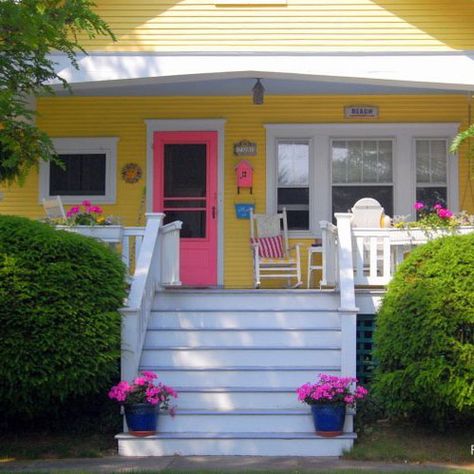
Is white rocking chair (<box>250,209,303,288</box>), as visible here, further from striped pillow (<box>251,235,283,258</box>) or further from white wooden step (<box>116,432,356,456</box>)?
white wooden step (<box>116,432,356,456</box>)

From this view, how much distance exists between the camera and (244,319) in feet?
31.1

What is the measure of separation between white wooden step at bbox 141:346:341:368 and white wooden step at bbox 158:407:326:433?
0.74 meters

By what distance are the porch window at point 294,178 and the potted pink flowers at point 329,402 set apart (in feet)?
15.7

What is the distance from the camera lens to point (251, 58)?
10875 mm

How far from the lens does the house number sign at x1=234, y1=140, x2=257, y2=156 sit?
12.5 meters

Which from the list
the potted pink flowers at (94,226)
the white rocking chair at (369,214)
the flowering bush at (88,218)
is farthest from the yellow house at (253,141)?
the white rocking chair at (369,214)

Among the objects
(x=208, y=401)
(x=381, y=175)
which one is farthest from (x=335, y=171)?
(x=208, y=401)

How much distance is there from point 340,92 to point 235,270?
2.92 metres

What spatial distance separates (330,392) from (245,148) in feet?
17.4

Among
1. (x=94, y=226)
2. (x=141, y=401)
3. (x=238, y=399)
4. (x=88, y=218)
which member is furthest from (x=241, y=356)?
(x=88, y=218)

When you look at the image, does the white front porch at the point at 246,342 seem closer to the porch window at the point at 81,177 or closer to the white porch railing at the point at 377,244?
the white porch railing at the point at 377,244

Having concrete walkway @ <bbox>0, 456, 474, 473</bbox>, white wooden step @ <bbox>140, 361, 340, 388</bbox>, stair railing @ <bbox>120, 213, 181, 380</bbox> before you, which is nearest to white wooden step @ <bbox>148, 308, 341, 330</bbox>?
stair railing @ <bbox>120, 213, 181, 380</bbox>

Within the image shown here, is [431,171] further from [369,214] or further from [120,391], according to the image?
[120,391]

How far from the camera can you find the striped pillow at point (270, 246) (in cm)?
1210
